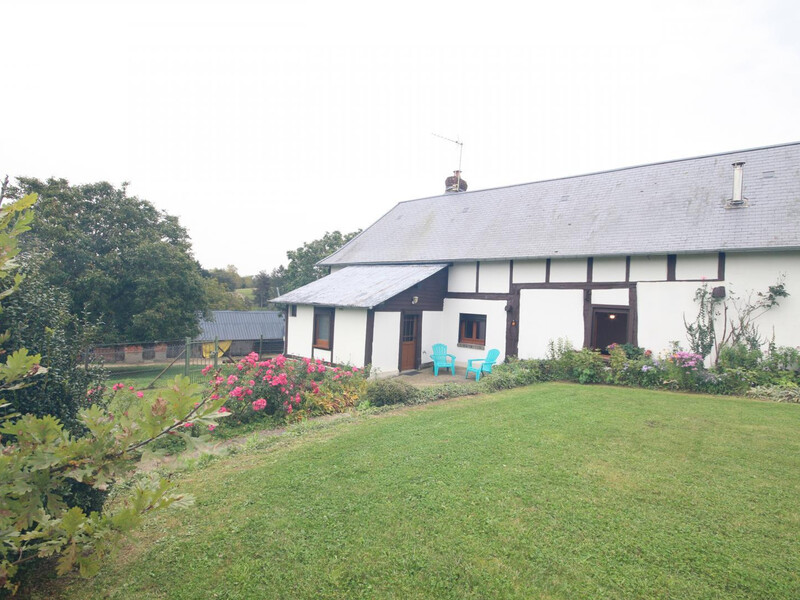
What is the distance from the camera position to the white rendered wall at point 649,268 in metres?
11.7

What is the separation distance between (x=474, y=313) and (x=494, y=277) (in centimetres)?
145

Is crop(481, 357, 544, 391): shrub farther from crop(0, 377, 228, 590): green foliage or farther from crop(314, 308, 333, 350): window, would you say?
crop(0, 377, 228, 590): green foliage

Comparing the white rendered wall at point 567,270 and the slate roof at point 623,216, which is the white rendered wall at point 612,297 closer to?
the white rendered wall at point 567,270

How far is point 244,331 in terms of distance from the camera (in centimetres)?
3603

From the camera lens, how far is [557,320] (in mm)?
13297

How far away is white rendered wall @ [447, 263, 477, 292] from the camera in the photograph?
607 inches

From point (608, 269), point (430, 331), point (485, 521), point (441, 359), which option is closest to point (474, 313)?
point (430, 331)

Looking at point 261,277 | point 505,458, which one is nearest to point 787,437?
point 505,458

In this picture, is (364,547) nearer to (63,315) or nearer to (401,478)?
(401,478)

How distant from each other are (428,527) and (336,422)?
13.3ft

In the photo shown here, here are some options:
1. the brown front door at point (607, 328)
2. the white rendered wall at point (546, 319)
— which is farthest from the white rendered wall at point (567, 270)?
the brown front door at point (607, 328)

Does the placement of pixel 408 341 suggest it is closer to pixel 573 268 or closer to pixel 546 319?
pixel 546 319

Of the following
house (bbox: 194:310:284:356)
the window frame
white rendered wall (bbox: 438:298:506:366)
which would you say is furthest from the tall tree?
white rendered wall (bbox: 438:298:506:366)

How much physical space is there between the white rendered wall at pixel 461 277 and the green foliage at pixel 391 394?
6.80m
